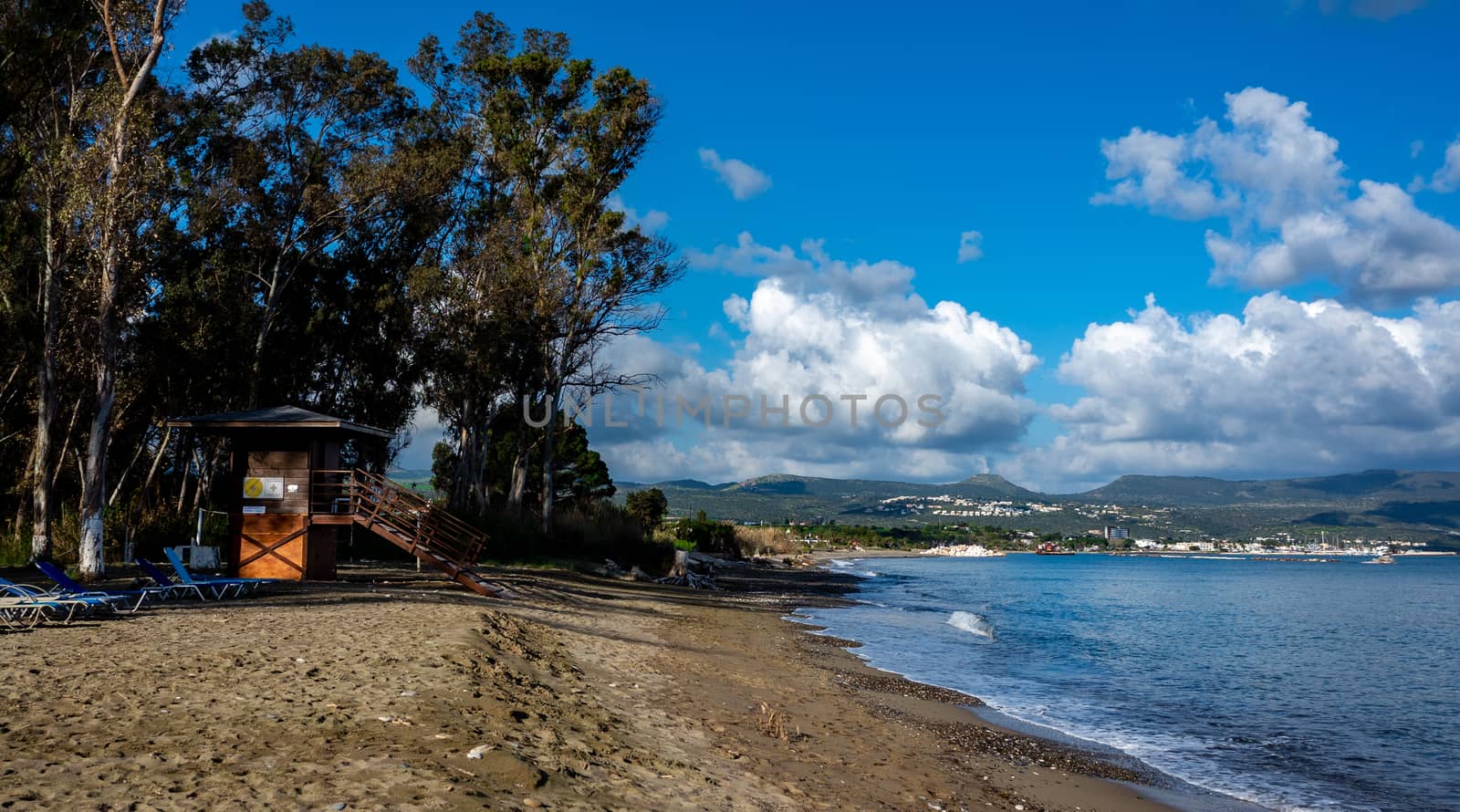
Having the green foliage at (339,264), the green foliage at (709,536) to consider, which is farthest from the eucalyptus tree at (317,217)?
the green foliage at (709,536)

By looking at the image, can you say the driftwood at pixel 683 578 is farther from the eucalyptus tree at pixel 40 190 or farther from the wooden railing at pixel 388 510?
the eucalyptus tree at pixel 40 190

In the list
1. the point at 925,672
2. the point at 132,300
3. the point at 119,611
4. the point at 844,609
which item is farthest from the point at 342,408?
the point at 925,672

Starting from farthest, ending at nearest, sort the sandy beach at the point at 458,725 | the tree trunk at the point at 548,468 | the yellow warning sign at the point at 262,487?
the tree trunk at the point at 548,468, the yellow warning sign at the point at 262,487, the sandy beach at the point at 458,725

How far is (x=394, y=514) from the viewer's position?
2039cm

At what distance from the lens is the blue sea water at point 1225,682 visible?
11859 mm

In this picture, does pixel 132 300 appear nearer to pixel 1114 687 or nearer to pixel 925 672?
pixel 925 672

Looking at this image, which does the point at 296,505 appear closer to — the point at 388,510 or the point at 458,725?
the point at 388,510

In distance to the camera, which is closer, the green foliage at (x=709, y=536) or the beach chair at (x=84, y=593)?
the beach chair at (x=84, y=593)

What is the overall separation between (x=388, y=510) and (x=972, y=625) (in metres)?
17.1

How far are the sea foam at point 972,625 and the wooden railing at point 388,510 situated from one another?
14125 mm

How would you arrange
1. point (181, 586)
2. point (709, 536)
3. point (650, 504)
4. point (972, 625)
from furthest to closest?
point (709, 536)
point (650, 504)
point (972, 625)
point (181, 586)

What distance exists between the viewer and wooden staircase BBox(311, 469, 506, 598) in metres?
20.2

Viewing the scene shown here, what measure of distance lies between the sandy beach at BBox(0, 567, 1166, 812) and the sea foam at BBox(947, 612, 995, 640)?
1249 centimetres

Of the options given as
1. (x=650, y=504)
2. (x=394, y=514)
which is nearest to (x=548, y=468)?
(x=394, y=514)
